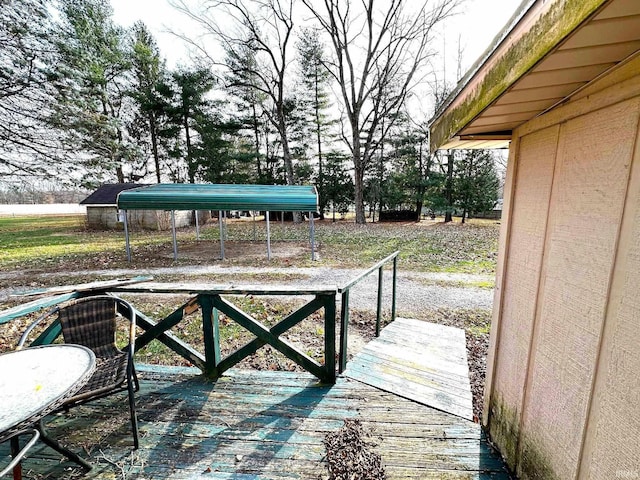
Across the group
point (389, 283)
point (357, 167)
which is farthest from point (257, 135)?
point (389, 283)

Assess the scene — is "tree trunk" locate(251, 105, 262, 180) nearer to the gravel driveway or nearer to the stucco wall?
the gravel driveway

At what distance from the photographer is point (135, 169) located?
2373 cm

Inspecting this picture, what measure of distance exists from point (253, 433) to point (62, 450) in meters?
1.14

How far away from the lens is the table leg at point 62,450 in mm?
1758

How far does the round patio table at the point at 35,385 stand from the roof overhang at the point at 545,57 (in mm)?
2367

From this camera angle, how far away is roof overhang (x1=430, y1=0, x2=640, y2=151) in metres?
0.70

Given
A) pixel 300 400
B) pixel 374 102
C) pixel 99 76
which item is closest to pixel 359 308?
pixel 300 400

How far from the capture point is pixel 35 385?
5.21ft

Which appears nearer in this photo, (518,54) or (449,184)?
(518,54)

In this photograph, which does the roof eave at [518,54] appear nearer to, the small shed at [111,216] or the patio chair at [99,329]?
the patio chair at [99,329]

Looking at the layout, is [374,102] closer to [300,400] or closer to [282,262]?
[282,262]

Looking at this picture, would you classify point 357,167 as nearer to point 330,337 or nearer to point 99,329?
point 330,337

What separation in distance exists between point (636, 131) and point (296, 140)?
24.2 metres

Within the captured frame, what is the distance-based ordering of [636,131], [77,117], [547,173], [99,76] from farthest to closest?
[99,76], [77,117], [547,173], [636,131]
